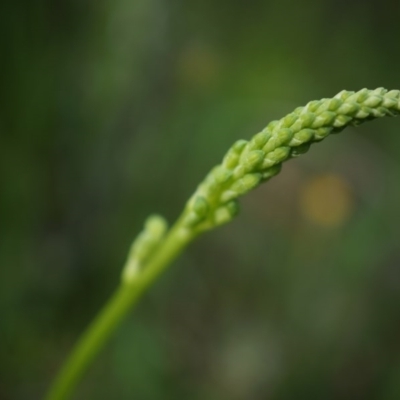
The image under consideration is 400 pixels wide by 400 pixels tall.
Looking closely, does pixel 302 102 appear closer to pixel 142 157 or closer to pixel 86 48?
pixel 142 157

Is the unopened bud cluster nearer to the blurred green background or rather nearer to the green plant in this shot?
the green plant

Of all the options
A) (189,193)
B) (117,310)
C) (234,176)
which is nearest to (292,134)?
(234,176)

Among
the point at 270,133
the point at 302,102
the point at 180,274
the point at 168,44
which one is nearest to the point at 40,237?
the point at 180,274

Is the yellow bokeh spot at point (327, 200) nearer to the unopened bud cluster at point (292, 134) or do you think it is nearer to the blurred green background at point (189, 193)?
the blurred green background at point (189, 193)

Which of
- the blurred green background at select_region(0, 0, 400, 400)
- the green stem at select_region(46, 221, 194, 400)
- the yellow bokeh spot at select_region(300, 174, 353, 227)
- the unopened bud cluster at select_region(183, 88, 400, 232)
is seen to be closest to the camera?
the unopened bud cluster at select_region(183, 88, 400, 232)

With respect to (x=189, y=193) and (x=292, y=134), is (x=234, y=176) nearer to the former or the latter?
(x=292, y=134)

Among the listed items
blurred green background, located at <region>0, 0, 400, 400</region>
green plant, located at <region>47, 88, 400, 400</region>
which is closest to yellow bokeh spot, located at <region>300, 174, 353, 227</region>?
blurred green background, located at <region>0, 0, 400, 400</region>
